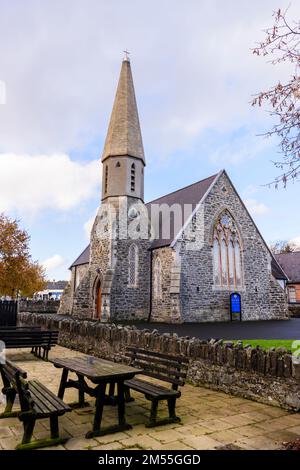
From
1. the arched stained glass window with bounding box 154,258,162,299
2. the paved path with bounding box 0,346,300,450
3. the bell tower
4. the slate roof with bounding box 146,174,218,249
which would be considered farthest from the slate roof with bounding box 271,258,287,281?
the paved path with bounding box 0,346,300,450

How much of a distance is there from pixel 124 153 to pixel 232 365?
745 inches

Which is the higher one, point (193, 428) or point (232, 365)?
point (232, 365)

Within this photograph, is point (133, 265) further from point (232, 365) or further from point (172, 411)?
point (172, 411)

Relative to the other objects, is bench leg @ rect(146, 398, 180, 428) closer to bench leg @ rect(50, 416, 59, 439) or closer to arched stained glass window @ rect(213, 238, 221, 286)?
bench leg @ rect(50, 416, 59, 439)

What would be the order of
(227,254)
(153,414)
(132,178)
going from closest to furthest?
(153,414) < (227,254) < (132,178)

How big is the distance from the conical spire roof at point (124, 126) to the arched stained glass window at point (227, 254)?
757 cm

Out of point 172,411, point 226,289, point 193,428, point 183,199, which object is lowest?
point 193,428

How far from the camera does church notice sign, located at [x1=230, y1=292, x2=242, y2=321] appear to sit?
Answer: 69.5 ft

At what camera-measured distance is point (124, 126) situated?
24.7m

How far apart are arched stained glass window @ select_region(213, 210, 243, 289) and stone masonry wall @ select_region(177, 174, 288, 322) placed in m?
0.38

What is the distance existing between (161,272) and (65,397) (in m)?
14.6

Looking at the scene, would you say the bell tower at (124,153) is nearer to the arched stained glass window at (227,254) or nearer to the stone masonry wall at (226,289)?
the stone masonry wall at (226,289)

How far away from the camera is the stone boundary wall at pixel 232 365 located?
6.05 m

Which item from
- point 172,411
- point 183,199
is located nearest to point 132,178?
point 183,199
